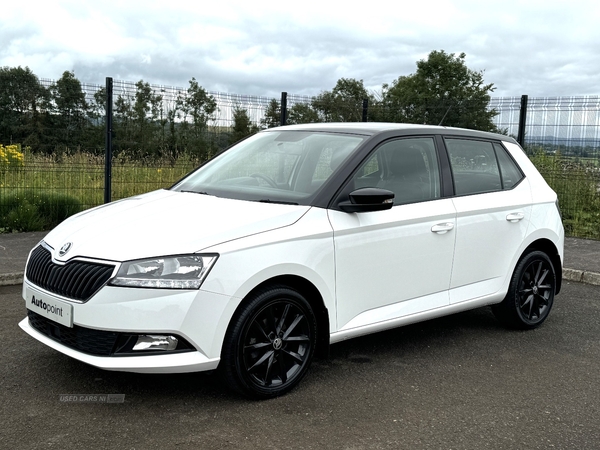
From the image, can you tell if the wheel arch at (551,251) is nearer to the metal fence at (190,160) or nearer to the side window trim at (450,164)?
the side window trim at (450,164)

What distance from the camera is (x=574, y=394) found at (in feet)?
14.5

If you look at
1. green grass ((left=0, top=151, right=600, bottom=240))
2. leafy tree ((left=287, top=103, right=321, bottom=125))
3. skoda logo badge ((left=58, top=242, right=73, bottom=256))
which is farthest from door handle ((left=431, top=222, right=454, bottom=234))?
leafy tree ((left=287, top=103, right=321, bottom=125))

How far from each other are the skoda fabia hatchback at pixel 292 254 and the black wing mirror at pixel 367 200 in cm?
1

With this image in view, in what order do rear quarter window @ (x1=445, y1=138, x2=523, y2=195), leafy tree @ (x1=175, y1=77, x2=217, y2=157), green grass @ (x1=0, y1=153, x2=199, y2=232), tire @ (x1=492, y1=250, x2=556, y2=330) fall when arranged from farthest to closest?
leafy tree @ (x1=175, y1=77, x2=217, y2=157)
green grass @ (x1=0, y1=153, x2=199, y2=232)
tire @ (x1=492, y1=250, x2=556, y2=330)
rear quarter window @ (x1=445, y1=138, x2=523, y2=195)

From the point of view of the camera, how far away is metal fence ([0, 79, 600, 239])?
33.3 feet

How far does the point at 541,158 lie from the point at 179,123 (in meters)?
6.34

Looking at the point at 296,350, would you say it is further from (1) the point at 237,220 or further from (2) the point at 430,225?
(2) the point at 430,225

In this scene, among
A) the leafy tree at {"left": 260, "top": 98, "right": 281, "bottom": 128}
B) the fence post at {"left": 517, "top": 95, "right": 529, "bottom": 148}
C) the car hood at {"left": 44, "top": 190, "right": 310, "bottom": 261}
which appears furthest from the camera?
the fence post at {"left": 517, "top": 95, "right": 529, "bottom": 148}

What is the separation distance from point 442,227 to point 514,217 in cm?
96

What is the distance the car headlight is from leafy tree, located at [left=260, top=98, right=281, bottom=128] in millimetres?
8355

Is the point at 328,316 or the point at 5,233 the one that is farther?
the point at 5,233

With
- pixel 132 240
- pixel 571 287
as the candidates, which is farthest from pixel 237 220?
pixel 571 287

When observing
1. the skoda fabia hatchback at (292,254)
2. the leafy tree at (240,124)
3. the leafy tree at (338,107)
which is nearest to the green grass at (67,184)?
the leafy tree at (240,124)

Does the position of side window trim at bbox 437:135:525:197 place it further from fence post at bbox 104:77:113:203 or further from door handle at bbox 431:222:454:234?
fence post at bbox 104:77:113:203
